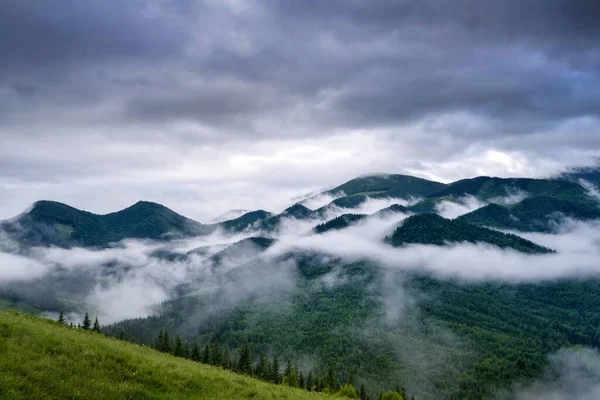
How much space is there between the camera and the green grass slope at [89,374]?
2153 centimetres

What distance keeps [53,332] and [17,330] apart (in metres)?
2.66

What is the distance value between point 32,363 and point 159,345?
382 feet

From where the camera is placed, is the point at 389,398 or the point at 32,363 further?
the point at 389,398

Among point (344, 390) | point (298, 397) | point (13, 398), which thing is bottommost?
point (344, 390)

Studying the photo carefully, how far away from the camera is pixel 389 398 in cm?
8062

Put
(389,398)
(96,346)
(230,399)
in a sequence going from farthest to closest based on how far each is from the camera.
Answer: (389,398) → (96,346) → (230,399)

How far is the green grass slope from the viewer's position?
21531mm

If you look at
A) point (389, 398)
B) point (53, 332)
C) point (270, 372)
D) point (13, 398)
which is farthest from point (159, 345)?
point (13, 398)

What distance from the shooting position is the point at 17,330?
27031 mm

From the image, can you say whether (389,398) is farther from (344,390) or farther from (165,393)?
(165,393)

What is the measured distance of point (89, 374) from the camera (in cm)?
2398

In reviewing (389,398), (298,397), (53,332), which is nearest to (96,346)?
(53,332)

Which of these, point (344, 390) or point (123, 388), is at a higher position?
point (123, 388)

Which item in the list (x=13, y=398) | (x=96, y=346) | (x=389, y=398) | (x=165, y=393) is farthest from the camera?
(x=389, y=398)
